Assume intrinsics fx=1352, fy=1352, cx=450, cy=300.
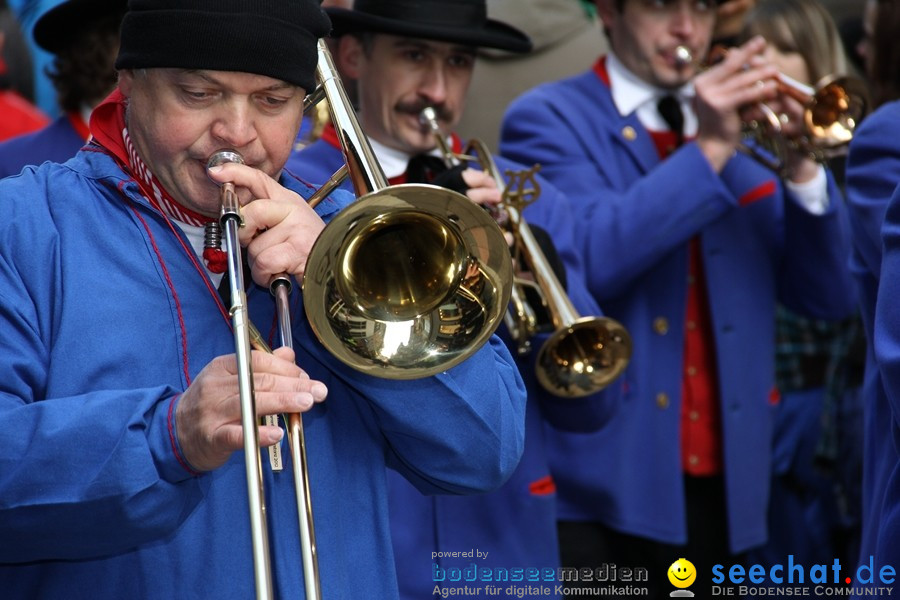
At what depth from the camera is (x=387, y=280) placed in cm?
254

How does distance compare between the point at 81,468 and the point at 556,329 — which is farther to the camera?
the point at 556,329

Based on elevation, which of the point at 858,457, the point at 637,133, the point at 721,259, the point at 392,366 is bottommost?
the point at 858,457

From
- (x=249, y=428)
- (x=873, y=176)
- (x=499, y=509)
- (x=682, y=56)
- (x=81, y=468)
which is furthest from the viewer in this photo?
(x=682, y=56)

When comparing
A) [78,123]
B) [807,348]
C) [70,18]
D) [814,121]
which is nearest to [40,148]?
[78,123]

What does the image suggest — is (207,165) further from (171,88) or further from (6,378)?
(6,378)

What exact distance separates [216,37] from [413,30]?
1385 mm

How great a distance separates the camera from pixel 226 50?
7.88 ft

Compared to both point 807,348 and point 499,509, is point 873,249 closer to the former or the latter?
point 499,509

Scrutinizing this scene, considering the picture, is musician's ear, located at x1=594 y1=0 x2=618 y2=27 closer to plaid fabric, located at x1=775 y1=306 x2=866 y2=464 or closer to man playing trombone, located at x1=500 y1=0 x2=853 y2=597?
man playing trombone, located at x1=500 y1=0 x2=853 y2=597

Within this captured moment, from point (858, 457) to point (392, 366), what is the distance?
3.27m

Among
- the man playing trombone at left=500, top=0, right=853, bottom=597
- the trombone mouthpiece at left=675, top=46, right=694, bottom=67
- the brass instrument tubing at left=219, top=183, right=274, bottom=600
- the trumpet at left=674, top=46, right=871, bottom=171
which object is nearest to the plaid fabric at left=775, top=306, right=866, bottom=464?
the man playing trombone at left=500, top=0, right=853, bottom=597

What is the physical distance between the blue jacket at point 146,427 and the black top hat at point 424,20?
4.68 feet

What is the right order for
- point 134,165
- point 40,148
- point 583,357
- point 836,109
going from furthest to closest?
point 836,109 < point 40,148 < point 583,357 < point 134,165

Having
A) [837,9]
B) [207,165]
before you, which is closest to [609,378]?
[207,165]
